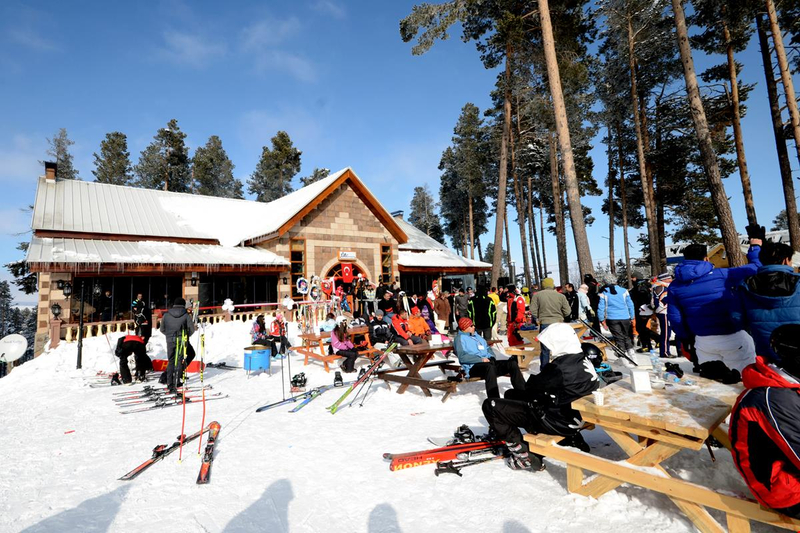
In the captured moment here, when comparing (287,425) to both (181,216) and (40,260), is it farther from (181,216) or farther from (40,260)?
(181,216)

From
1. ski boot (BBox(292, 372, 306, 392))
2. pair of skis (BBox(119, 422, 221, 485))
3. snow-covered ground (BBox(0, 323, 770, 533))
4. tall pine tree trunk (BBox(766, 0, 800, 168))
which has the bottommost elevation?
snow-covered ground (BBox(0, 323, 770, 533))

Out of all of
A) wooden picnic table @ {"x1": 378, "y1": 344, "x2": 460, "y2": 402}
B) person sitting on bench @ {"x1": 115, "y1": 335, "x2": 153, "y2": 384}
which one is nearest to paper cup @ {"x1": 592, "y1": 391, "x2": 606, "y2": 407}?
wooden picnic table @ {"x1": 378, "y1": 344, "x2": 460, "y2": 402}

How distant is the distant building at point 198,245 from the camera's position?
13.3m

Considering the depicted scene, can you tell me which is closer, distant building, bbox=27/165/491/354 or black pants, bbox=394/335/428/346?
black pants, bbox=394/335/428/346

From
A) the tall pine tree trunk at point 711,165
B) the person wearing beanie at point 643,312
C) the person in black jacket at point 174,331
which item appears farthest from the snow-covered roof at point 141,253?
the tall pine tree trunk at point 711,165

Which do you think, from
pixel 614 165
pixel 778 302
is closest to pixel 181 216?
pixel 778 302

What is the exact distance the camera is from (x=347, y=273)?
18141 millimetres

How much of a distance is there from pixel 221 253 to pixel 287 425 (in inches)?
488

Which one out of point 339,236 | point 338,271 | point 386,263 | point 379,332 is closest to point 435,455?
point 379,332

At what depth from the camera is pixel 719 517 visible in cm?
270

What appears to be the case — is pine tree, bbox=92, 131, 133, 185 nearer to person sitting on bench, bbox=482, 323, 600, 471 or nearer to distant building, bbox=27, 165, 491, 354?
distant building, bbox=27, 165, 491, 354

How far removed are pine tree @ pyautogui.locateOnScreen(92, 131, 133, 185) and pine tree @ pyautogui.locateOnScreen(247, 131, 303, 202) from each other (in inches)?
437

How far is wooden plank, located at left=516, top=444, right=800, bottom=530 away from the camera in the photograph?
216 centimetres

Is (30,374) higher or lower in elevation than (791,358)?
lower
